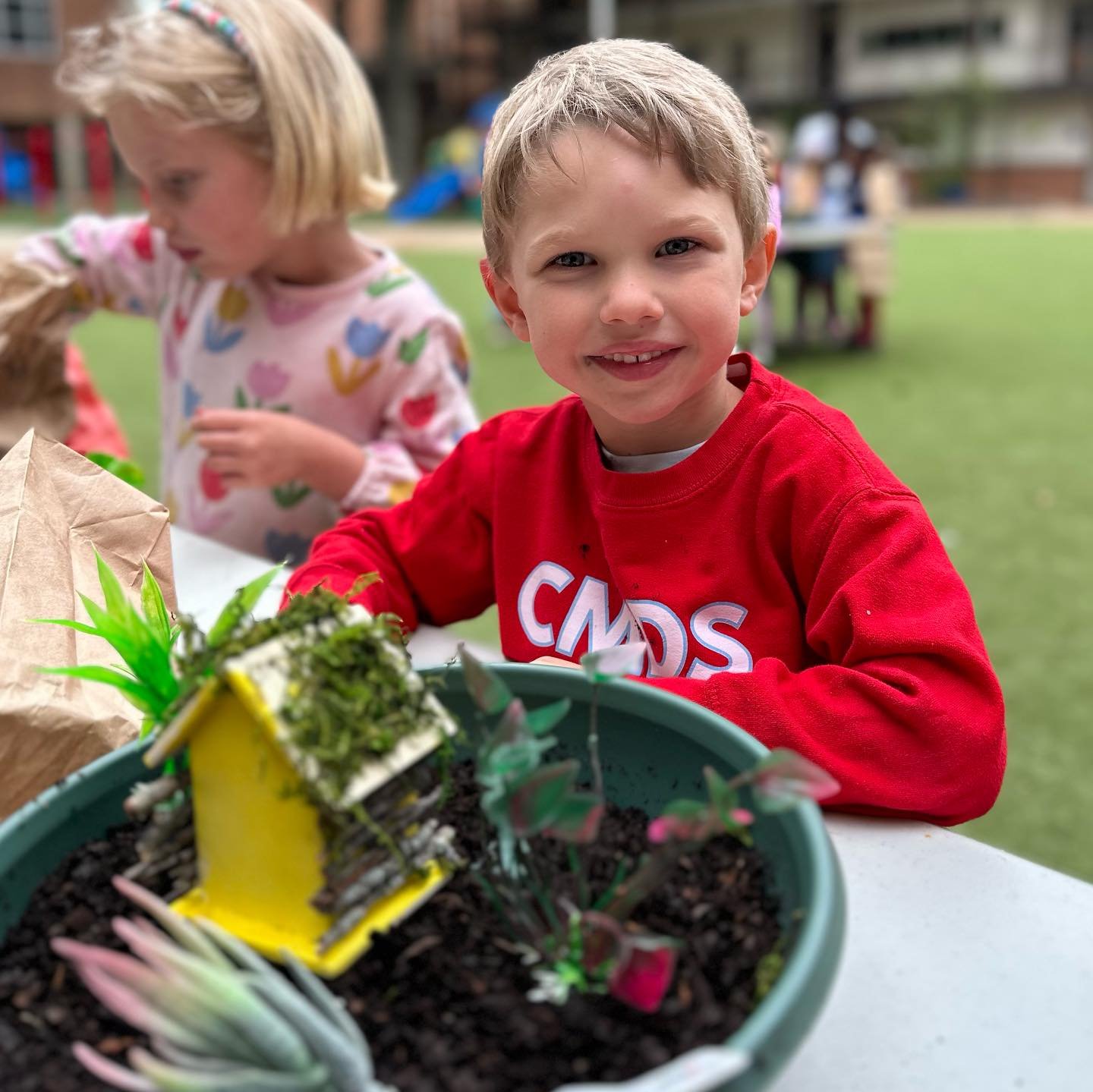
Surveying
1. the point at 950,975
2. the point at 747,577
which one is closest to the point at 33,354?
the point at 747,577

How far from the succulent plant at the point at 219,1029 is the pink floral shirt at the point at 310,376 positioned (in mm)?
1204

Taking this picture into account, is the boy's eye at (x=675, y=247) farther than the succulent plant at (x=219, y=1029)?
Yes

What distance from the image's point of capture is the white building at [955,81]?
21188 mm

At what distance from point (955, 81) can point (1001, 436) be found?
19.8 m

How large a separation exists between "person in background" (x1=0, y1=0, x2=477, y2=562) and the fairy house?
1.00 m

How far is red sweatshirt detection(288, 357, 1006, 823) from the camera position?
0.83 metres

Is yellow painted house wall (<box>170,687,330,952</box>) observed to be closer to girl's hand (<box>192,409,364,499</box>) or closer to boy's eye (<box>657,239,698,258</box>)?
boy's eye (<box>657,239,698,258</box>)

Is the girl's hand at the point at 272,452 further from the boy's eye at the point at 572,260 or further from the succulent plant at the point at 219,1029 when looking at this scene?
the succulent plant at the point at 219,1029

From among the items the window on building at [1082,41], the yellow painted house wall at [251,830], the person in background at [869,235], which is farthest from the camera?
the window on building at [1082,41]

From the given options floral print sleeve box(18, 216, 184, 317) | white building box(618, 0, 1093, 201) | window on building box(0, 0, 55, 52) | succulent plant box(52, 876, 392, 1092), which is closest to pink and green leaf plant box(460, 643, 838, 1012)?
succulent plant box(52, 876, 392, 1092)

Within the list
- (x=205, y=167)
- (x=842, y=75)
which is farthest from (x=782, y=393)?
(x=842, y=75)

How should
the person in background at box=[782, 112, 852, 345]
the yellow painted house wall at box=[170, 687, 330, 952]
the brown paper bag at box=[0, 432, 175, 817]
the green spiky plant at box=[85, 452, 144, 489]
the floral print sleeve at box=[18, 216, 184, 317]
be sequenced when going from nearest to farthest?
the yellow painted house wall at box=[170, 687, 330, 952] → the brown paper bag at box=[0, 432, 175, 817] → the green spiky plant at box=[85, 452, 144, 489] → the floral print sleeve at box=[18, 216, 184, 317] → the person in background at box=[782, 112, 852, 345]

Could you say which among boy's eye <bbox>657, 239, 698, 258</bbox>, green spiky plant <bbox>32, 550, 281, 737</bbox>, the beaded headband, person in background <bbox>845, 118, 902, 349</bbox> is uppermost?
the beaded headband

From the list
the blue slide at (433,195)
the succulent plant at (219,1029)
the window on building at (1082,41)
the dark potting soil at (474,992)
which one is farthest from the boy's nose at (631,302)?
the window on building at (1082,41)
